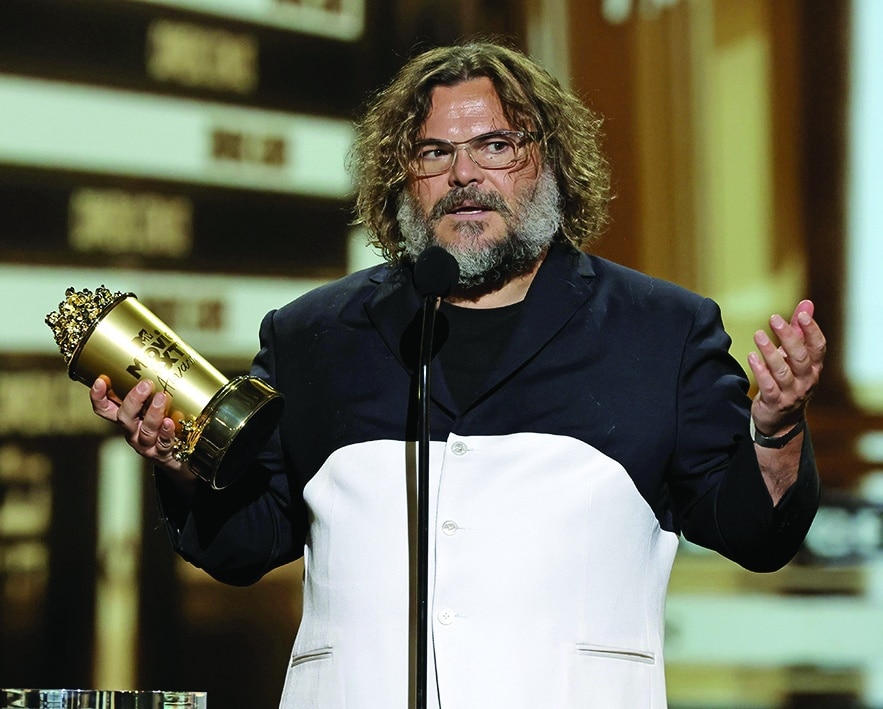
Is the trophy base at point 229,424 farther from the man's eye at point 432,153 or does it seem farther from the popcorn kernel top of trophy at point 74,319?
the man's eye at point 432,153

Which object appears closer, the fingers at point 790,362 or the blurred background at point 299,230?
the fingers at point 790,362

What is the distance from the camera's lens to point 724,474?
1.83 m

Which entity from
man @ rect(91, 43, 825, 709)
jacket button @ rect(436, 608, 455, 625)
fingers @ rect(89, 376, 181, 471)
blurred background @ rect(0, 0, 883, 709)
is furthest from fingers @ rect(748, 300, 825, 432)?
blurred background @ rect(0, 0, 883, 709)

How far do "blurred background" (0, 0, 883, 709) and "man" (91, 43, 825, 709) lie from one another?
1185mm

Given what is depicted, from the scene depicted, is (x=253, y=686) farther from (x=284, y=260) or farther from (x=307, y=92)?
(x=307, y=92)

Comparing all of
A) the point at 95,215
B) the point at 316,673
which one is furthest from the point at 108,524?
the point at 316,673

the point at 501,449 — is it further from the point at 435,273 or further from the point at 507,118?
the point at 507,118

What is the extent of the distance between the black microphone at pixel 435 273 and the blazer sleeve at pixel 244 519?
54cm

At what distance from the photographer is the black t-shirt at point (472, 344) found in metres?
1.93

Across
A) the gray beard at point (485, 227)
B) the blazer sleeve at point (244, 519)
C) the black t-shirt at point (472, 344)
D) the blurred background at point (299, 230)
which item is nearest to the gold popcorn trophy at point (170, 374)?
the blazer sleeve at point (244, 519)

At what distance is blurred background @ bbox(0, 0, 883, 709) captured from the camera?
3.12 m

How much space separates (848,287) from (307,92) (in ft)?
4.78

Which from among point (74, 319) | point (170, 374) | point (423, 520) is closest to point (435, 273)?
point (423, 520)

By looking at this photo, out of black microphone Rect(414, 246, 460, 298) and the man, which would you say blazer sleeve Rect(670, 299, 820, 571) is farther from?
black microphone Rect(414, 246, 460, 298)
